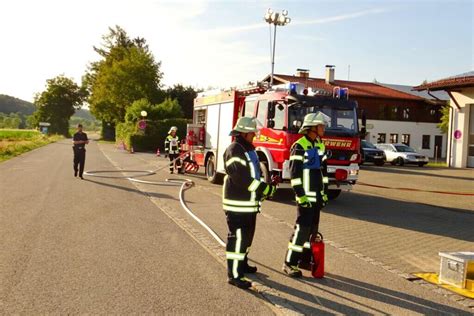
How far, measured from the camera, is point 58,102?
9869cm

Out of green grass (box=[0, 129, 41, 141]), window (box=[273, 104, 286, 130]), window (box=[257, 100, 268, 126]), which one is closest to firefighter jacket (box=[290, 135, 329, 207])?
window (box=[273, 104, 286, 130])

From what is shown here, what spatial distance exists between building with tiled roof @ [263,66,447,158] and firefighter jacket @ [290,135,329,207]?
3989 centimetres

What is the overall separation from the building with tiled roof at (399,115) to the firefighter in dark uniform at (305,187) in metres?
39.9

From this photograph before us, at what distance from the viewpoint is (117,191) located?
45.6 feet

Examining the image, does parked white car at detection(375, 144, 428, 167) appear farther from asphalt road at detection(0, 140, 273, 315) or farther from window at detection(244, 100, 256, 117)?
asphalt road at detection(0, 140, 273, 315)

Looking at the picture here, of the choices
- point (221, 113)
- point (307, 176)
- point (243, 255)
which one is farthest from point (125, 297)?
point (221, 113)

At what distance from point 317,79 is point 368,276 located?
1744 inches

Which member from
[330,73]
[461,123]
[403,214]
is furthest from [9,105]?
[403,214]

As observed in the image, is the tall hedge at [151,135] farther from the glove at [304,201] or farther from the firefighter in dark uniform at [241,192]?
the firefighter in dark uniform at [241,192]

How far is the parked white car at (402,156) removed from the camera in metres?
31.5

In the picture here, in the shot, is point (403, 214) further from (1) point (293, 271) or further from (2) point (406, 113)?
(2) point (406, 113)

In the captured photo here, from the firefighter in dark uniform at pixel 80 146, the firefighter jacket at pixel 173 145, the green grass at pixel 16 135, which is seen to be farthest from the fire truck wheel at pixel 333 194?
the green grass at pixel 16 135

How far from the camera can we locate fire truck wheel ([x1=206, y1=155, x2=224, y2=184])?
16533 mm

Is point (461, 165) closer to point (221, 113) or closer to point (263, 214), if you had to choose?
point (221, 113)
